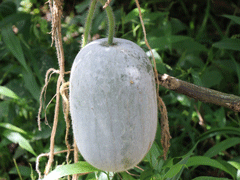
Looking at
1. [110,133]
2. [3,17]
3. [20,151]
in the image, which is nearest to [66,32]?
[3,17]

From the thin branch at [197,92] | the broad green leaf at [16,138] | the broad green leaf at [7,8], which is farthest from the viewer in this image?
the broad green leaf at [7,8]

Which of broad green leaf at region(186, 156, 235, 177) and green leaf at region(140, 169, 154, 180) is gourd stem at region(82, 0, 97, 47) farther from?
broad green leaf at region(186, 156, 235, 177)

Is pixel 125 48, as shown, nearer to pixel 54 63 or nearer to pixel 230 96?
pixel 230 96

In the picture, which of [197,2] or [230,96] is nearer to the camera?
[230,96]

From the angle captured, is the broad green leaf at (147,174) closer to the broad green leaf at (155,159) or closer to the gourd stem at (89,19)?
the broad green leaf at (155,159)

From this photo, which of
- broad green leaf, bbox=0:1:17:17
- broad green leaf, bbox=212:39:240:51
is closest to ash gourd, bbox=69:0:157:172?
broad green leaf, bbox=212:39:240:51

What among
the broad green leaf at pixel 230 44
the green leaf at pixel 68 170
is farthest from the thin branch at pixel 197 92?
the broad green leaf at pixel 230 44

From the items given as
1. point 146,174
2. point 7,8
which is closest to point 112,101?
point 146,174
